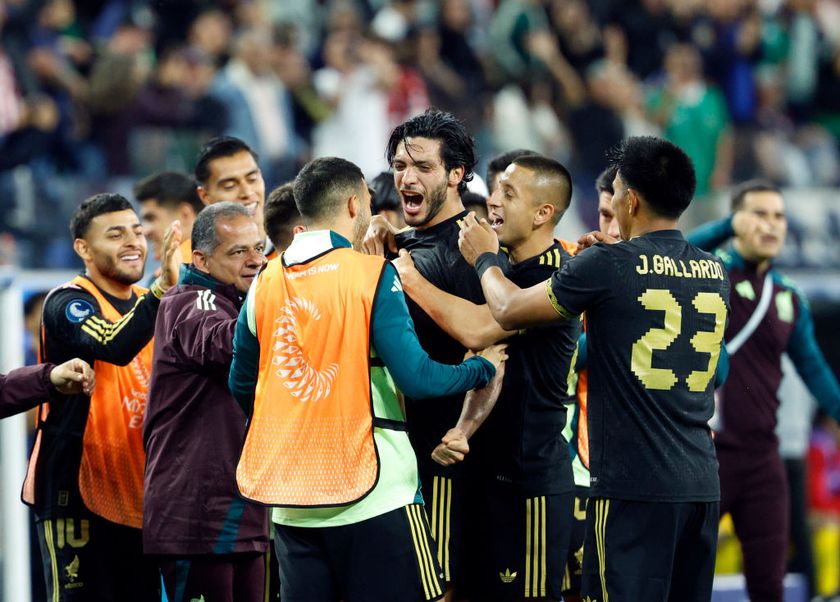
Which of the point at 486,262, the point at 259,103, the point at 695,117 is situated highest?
the point at 695,117

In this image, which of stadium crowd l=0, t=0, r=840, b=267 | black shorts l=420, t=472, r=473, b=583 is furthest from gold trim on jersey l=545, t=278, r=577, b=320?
stadium crowd l=0, t=0, r=840, b=267

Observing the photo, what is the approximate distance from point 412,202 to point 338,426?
129cm

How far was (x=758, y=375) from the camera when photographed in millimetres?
8406

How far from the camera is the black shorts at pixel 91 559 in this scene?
21.6ft

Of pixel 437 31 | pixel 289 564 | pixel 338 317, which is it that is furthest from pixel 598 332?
pixel 437 31

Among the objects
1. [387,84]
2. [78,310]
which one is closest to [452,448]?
[78,310]

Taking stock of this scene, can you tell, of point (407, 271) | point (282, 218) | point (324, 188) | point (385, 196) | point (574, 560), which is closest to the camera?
point (324, 188)

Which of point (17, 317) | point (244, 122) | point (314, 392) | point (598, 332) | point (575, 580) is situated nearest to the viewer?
point (314, 392)

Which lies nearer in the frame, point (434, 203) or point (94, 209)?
point (434, 203)

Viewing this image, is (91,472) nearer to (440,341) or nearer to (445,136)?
(440,341)

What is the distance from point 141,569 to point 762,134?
11.0 m

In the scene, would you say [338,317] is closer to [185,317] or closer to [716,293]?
[185,317]

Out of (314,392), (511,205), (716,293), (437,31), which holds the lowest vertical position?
(314,392)

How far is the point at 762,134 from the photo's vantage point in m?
15.7
